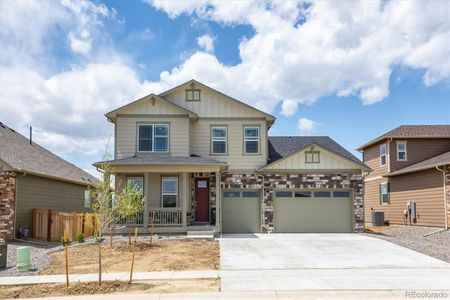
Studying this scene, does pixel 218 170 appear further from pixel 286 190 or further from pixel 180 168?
pixel 286 190

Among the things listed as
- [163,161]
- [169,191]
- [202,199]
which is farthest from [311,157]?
[163,161]

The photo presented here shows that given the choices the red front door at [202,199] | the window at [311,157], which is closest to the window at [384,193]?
the window at [311,157]

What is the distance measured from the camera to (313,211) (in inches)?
798

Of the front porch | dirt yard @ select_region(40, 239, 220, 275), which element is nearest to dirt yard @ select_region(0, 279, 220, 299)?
dirt yard @ select_region(40, 239, 220, 275)

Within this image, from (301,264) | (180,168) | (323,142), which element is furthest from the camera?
(323,142)

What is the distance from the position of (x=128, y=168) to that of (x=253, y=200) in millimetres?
6207

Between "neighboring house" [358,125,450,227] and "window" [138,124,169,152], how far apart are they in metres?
13.0

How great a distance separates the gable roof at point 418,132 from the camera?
24.4 meters

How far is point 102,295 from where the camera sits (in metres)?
8.52

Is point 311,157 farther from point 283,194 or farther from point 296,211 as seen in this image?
point 296,211

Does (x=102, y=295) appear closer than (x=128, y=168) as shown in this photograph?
Yes

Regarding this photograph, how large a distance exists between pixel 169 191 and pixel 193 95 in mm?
4997

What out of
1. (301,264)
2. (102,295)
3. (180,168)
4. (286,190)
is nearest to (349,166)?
(286,190)

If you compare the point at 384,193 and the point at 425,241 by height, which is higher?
the point at 384,193
